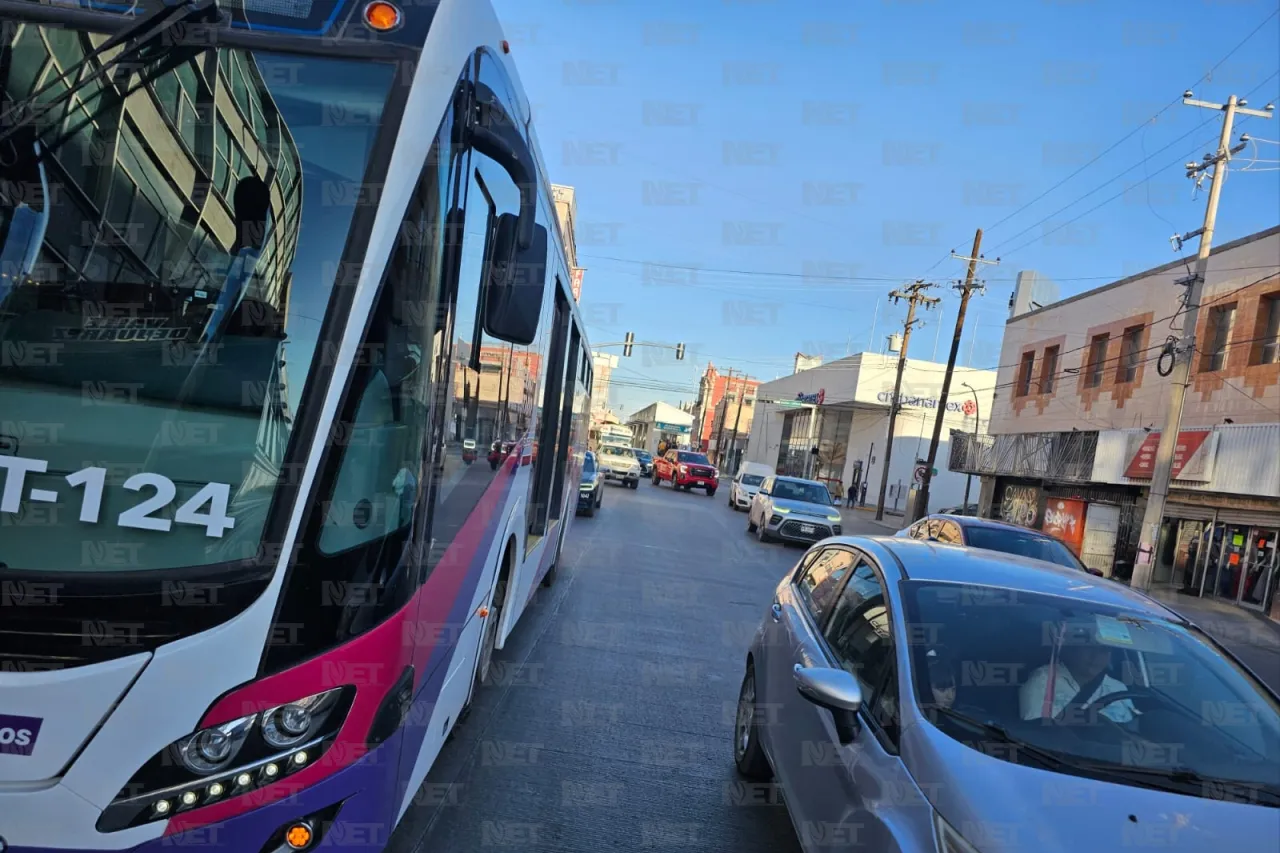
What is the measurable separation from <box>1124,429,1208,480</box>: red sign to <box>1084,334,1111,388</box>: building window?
16.0 feet

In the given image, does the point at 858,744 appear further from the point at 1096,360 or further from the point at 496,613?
the point at 1096,360

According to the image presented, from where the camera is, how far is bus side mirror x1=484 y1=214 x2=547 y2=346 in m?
2.97

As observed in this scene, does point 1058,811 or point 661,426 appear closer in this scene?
point 1058,811

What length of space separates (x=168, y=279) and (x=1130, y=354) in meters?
28.1

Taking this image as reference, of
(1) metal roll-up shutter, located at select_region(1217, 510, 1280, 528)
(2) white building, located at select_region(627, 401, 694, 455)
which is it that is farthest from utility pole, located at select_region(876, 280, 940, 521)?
(2) white building, located at select_region(627, 401, 694, 455)

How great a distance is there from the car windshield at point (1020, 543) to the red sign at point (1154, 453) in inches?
451

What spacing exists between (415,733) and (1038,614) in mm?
2496

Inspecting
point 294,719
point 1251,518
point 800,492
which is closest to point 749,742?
point 294,719

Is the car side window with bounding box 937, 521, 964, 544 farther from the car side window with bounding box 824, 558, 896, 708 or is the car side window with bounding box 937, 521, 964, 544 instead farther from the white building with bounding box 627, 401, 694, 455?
the white building with bounding box 627, 401, 694, 455

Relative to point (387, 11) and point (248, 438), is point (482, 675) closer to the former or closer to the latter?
point (248, 438)

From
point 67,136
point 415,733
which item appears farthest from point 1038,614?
point 67,136

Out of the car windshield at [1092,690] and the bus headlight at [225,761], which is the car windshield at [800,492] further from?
the bus headlight at [225,761]

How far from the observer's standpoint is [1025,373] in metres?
32.3

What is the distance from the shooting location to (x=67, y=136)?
2547mm
